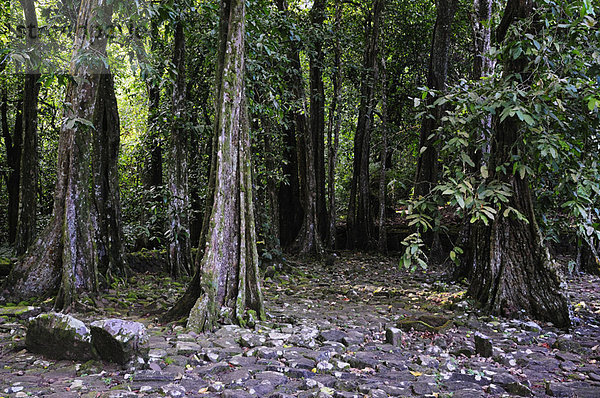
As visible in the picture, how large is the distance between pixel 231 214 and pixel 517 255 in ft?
13.6

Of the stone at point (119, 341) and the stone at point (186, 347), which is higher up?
the stone at point (119, 341)

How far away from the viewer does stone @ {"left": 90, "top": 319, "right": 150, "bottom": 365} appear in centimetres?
414

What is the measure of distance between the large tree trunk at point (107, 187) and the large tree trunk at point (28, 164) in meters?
3.02

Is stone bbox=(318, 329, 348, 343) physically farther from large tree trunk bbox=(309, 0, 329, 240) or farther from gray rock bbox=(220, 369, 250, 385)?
large tree trunk bbox=(309, 0, 329, 240)

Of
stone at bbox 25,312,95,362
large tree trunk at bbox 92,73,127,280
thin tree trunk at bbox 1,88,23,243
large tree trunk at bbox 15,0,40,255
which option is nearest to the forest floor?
stone at bbox 25,312,95,362

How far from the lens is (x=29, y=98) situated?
445 inches

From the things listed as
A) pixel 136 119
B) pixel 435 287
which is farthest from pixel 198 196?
pixel 435 287

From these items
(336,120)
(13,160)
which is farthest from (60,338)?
(13,160)

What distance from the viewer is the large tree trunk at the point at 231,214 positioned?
6.01 metres

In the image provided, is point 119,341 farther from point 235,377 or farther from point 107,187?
point 107,187

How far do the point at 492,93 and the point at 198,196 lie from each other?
1117 cm

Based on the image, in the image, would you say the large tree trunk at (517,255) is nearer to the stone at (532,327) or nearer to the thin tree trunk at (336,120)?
the stone at (532,327)

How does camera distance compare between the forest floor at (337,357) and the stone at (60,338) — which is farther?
the stone at (60,338)

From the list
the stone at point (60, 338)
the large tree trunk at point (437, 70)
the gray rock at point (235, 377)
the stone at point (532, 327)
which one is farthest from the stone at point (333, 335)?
the large tree trunk at point (437, 70)
